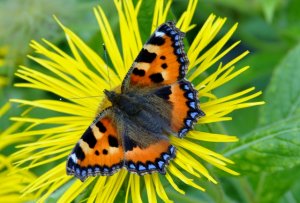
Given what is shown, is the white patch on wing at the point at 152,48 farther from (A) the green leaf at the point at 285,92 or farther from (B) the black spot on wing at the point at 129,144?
(A) the green leaf at the point at 285,92

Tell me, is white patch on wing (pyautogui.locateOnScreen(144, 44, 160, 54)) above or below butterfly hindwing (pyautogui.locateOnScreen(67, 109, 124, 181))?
above

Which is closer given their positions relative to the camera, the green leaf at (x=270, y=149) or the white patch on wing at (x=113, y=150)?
the white patch on wing at (x=113, y=150)

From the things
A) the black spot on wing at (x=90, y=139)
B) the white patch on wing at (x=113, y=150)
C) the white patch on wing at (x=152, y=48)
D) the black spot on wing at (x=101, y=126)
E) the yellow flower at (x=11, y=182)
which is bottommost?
the yellow flower at (x=11, y=182)

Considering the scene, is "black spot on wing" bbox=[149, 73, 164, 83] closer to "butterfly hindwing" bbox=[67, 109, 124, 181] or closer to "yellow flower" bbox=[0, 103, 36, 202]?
"butterfly hindwing" bbox=[67, 109, 124, 181]

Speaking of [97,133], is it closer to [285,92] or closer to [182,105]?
[182,105]

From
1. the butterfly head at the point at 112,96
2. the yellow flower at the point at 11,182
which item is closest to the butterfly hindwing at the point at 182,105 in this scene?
the butterfly head at the point at 112,96

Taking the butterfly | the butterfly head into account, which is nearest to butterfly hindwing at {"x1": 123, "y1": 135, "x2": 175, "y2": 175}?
the butterfly

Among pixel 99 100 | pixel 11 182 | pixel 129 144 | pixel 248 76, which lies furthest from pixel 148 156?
pixel 248 76
